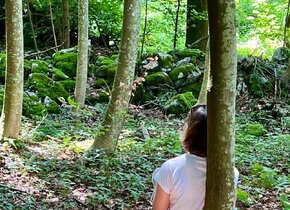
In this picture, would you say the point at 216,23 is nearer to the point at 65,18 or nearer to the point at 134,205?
the point at 134,205

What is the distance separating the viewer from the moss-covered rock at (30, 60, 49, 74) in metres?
11.4

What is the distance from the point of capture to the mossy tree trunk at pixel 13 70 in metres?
6.22

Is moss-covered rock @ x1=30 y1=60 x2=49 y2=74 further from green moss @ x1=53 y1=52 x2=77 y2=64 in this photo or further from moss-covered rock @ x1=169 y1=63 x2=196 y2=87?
moss-covered rock @ x1=169 y1=63 x2=196 y2=87

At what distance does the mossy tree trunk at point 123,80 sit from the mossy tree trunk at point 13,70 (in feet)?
4.31

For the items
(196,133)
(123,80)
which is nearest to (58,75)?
(123,80)

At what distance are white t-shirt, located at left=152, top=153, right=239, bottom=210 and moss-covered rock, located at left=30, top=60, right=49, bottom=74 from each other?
31.6 feet

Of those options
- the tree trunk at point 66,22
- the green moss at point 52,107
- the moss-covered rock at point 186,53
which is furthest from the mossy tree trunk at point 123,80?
the tree trunk at point 66,22

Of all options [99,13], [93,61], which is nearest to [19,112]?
[93,61]

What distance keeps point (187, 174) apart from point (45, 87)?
874 centimetres

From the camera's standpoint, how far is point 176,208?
2.30 metres

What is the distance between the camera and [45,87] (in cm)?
1056

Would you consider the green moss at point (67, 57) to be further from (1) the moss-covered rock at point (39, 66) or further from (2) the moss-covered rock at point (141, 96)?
(2) the moss-covered rock at point (141, 96)

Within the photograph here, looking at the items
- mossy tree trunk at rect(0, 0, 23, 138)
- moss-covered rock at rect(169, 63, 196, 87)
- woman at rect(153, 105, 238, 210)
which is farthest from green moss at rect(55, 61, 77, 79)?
woman at rect(153, 105, 238, 210)

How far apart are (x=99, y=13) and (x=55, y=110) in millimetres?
6190
